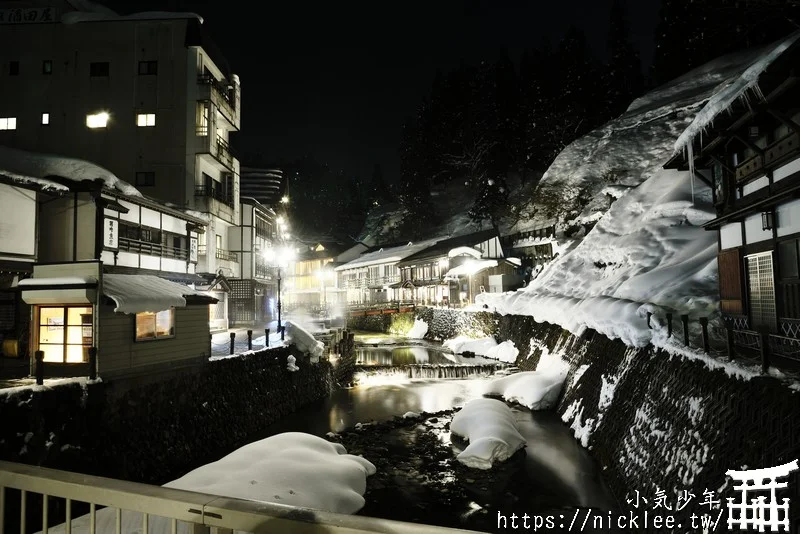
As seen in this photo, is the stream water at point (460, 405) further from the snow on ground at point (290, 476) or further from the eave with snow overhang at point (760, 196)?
the eave with snow overhang at point (760, 196)

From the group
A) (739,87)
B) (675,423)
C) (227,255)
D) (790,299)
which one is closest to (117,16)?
(227,255)

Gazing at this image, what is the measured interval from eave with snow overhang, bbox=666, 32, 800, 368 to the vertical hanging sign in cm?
2358

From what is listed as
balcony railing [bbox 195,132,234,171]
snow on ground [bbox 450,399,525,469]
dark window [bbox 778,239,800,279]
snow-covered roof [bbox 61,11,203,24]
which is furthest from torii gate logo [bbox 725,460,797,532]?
snow-covered roof [bbox 61,11,203,24]

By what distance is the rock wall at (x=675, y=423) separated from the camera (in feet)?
23.8

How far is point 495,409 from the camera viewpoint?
17984 millimetres

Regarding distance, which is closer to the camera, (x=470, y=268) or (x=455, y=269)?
(x=470, y=268)

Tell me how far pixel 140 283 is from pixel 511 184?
67.4 meters

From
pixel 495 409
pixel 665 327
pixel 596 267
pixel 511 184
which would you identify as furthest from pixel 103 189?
pixel 511 184

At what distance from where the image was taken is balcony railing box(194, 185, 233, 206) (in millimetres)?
30531

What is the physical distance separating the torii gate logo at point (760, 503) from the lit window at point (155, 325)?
1590cm

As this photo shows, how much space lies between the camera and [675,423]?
33.9 ft

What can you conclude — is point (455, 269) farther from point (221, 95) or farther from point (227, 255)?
point (221, 95)

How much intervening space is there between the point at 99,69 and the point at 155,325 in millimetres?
24422

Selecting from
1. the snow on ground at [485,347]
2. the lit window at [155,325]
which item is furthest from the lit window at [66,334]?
the snow on ground at [485,347]
